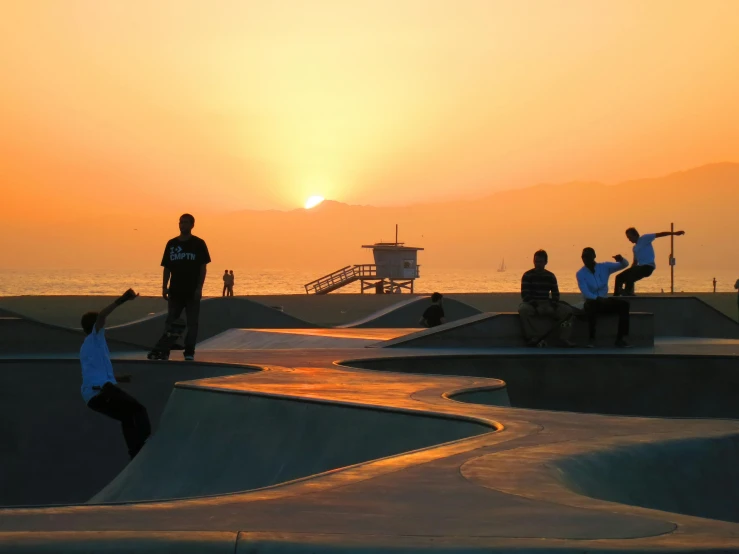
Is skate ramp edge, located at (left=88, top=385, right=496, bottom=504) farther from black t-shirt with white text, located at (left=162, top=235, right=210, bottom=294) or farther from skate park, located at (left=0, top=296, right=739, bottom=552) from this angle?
black t-shirt with white text, located at (left=162, top=235, right=210, bottom=294)

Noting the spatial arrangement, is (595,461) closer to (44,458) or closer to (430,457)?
(430,457)

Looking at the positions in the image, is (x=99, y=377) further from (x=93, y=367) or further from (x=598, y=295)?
(x=598, y=295)

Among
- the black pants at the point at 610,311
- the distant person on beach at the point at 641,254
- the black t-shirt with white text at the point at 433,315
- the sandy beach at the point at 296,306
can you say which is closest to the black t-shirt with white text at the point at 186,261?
the black pants at the point at 610,311

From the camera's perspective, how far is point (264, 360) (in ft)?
41.8

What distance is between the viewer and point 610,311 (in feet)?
48.8

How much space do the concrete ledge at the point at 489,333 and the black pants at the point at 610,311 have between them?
0.58 feet

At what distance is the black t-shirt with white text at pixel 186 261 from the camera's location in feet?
38.8

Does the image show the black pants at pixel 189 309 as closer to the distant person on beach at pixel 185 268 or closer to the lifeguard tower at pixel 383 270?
the distant person on beach at pixel 185 268

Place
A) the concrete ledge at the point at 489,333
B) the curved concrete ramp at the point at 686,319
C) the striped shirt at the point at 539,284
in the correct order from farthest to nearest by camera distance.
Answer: the curved concrete ramp at the point at 686,319 → the concrete ledge at the point at 489,333 → the striped shirt at the point at 539,284

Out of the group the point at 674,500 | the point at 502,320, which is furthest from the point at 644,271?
the point at 674,500

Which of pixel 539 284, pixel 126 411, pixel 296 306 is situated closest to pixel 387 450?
Answer: pixel 126 411

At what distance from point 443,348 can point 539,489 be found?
10.2 metres

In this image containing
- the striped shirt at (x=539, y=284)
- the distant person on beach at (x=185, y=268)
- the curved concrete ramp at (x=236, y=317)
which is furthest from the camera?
the curved concrete ramp at (x=236, y=317)

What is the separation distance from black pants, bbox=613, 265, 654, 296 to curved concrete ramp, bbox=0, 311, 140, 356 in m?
8.56
